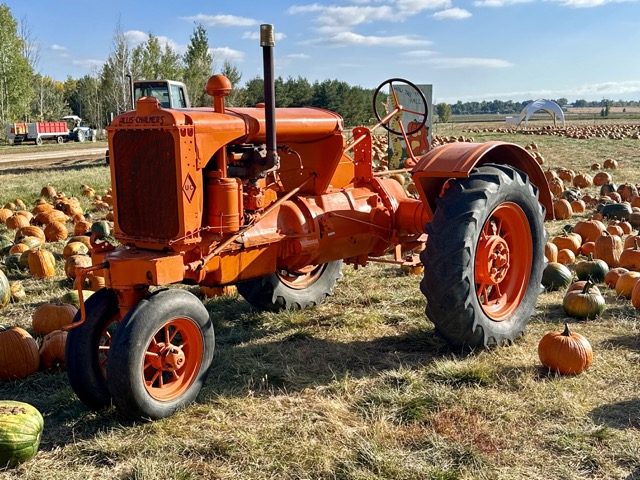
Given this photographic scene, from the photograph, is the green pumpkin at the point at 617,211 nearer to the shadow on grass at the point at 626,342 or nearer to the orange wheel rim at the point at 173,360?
the shadow on grass at the point at 626,342

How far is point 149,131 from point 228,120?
537 mm

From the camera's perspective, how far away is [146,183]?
13.2 ft

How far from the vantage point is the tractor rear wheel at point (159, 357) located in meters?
3.51

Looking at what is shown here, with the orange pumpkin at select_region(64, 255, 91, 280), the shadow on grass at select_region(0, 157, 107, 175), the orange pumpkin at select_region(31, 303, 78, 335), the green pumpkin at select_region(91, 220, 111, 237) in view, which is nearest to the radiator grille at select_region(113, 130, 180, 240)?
the orange pumpkin at select_region(31, 303, 78, 335)

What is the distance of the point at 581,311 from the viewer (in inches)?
214

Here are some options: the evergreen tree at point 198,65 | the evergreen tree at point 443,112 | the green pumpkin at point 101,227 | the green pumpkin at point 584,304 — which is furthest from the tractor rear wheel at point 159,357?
the evergreen tree at point 443,112

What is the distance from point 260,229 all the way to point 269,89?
996mm

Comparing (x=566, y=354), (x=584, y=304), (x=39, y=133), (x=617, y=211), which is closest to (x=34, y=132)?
(x=39, y=133)

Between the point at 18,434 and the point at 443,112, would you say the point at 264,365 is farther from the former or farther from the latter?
→ the point at 443,112

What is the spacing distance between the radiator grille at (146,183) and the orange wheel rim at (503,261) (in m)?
2.26

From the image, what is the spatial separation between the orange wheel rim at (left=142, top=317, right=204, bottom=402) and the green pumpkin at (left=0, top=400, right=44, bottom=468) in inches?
24.3

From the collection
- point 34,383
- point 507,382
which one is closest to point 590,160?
point 507,382

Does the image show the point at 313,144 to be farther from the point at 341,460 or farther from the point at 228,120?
the point at 341,460

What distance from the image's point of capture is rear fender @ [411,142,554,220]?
4695mm
